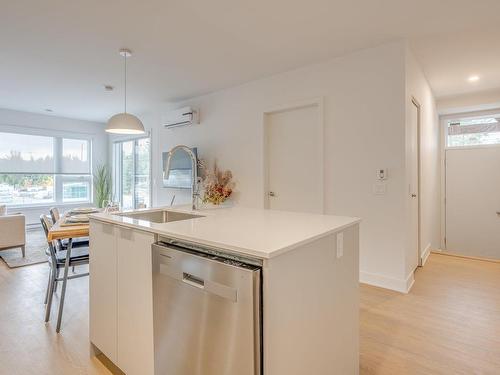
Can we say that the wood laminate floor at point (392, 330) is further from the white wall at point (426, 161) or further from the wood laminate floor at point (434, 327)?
the white wall at point (426, 161)

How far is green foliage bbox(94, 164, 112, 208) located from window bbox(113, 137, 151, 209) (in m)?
0.20

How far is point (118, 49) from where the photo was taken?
3.04 m

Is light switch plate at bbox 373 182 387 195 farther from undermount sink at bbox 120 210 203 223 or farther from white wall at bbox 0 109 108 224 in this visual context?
→ white wall at bbox 0 109 108 224

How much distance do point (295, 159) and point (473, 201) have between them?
3.45m

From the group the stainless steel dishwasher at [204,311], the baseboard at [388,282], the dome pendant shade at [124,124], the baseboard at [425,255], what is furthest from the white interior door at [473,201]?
the stainless steel dishwasher at [204,311]

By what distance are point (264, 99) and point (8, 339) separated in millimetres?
3605

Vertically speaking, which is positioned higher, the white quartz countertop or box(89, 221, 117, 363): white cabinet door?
the white quartz countertop

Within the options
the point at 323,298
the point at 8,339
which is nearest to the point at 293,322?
the point at 323,298

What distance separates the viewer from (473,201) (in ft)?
15.9

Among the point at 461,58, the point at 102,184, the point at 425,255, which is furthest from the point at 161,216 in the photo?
the point at 102,184

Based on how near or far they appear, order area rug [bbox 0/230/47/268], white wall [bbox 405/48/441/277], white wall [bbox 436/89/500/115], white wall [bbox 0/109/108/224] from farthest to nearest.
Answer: white wall [bbox 0/109/108/224], white wall [bbox 436/89/500/115], area rug [bbox 0/230/47/268], white wall [bbox 405/48/441/277]

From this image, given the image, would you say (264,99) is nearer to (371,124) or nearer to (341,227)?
(371,124)

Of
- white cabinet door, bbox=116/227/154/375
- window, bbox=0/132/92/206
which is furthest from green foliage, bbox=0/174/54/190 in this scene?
white cabinet door, bbox=116/227/154/375

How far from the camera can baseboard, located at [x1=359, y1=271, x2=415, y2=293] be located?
2.86m
